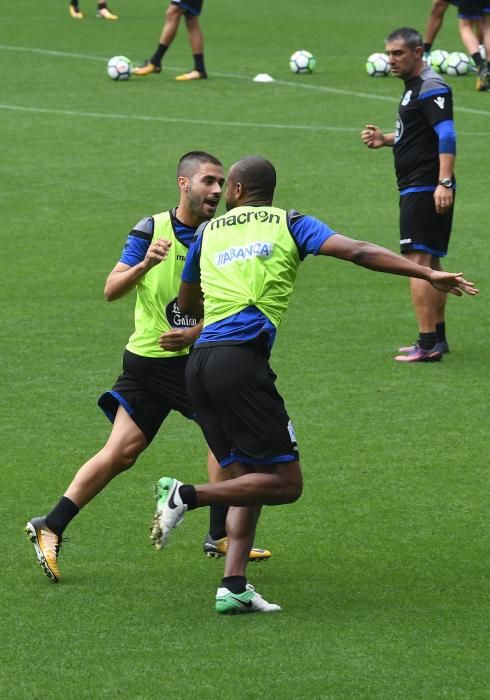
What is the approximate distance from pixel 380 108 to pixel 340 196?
4196 millimetres

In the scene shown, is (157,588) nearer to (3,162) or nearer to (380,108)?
(3,162)

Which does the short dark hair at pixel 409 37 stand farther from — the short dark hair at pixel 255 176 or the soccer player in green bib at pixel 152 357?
the short dark hair at pixel 255 176

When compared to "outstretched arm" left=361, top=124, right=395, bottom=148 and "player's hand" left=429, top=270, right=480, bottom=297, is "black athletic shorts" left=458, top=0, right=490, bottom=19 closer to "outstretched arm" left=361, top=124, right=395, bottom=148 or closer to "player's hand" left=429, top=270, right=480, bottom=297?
"outstretched arm" left=361, top=124, right=395, bottom=148

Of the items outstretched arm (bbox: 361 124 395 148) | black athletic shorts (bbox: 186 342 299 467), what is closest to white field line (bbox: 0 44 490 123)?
outstretched arm (bbox: 361 124 395 148)

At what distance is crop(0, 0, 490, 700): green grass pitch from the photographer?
6414 mm

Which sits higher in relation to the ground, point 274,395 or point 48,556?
point 274,395

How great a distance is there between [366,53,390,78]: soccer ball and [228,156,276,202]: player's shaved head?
1618 centimetres

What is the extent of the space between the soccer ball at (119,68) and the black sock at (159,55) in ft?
1.24

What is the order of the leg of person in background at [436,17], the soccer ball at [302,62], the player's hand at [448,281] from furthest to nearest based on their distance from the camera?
the soccer ball at [302,62] < the leg of person in background at [436,17] < the player's hand at [448,281]

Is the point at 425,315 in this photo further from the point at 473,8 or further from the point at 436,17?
the point at 436,17

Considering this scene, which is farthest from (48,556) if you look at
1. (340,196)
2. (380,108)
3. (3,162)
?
(380,108)

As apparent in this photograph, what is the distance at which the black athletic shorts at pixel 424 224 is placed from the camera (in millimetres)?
A: 11617

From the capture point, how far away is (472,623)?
22.1 feet

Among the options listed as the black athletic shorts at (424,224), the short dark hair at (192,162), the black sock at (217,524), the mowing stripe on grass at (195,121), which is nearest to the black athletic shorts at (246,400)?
the black sock at (217,524)
